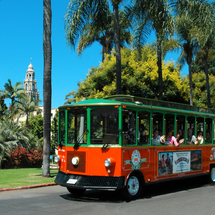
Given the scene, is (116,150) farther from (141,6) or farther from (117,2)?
(141,6)

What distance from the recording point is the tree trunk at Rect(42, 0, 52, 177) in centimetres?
1420

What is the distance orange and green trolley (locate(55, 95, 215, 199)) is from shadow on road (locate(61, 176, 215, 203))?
45 centimetres

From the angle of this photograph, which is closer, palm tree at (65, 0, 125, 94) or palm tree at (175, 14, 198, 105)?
palm tree at (65, 0, 125, 94)

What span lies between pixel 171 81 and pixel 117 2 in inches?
522

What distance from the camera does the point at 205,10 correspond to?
17734 millimetres

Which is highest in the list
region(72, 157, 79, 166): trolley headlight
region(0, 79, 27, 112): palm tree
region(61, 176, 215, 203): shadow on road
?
region(0, 79, 27, 112): palm tree

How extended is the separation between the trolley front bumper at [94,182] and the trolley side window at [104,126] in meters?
1.04

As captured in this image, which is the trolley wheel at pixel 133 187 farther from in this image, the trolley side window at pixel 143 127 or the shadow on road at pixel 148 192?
the trolley side window at pixel 143 127

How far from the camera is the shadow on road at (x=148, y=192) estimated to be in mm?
9438

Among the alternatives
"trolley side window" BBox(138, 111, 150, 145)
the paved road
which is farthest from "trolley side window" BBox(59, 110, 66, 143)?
"trolley side window" BBox(138, 111, 150, 145)

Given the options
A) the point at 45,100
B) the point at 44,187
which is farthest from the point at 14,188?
the point at 45,100

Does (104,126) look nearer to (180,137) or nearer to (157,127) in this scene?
(157,127)

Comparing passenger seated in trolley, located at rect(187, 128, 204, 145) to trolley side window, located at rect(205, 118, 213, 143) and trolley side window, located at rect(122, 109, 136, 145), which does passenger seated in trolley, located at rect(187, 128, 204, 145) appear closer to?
trolley side window, located at rect(205, 118, 213, 143)

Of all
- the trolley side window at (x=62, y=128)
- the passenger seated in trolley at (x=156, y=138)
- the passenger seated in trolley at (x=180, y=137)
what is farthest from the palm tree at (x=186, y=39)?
the trolley side window at (x=62, y=128)
